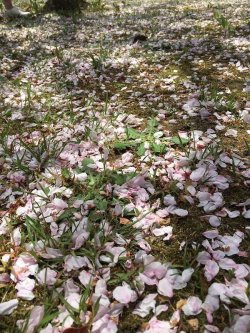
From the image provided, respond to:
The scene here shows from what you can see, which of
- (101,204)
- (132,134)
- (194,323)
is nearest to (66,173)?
(101,204)

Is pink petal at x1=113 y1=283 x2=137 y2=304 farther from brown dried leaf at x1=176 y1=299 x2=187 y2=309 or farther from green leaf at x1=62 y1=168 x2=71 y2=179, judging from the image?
green leaf at x1=62 y1=168 x2=71 y2=179

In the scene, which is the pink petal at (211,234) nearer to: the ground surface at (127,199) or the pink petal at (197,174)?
the ground surface at (127,199)

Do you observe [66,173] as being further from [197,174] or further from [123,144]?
[197,174]

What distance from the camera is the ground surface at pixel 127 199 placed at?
6.83 feet

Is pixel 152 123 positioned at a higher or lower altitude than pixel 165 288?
higher

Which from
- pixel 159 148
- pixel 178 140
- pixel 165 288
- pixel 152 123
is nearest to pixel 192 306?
pixel 165 288

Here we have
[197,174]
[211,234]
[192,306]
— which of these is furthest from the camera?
[197,174]

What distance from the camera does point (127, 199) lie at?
9.57ft

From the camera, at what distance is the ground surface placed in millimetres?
2082

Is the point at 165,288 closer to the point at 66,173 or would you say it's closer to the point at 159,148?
the point at 66,173

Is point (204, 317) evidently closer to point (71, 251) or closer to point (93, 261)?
point (93, 261)

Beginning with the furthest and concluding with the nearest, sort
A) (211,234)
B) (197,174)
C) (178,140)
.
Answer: (178,140) → (197,174) → (211,234)

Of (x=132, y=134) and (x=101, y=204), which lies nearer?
(x=101, y=204)

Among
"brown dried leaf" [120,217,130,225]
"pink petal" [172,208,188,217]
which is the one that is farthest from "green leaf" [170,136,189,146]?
"brown dried leaf" [120,217,130,225]
